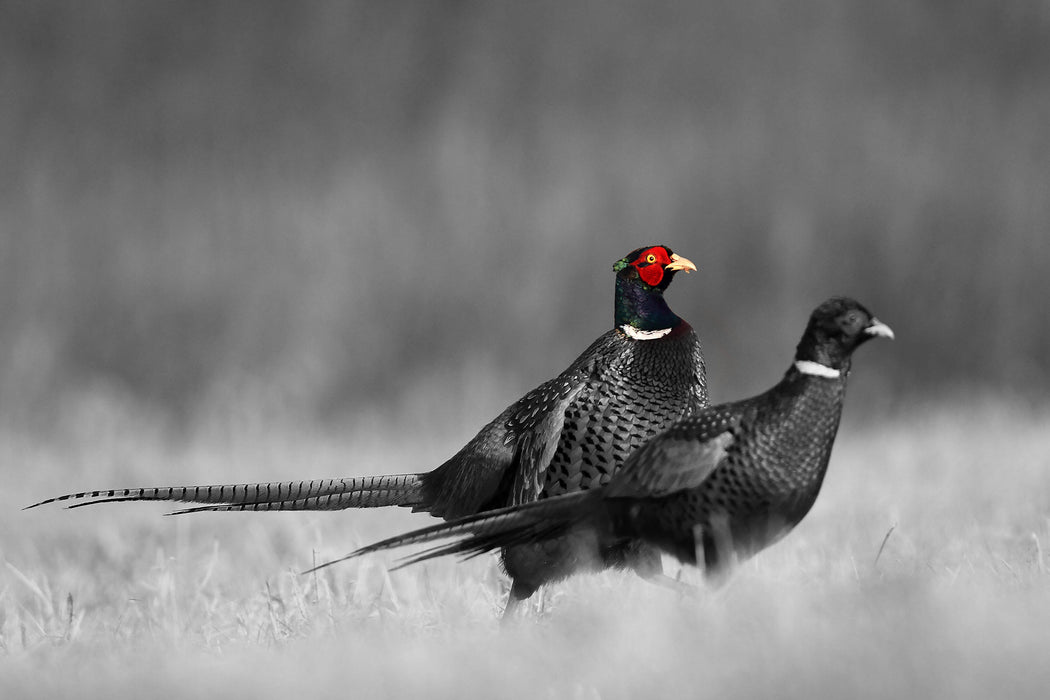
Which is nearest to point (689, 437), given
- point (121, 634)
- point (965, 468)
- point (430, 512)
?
point (430, 512)

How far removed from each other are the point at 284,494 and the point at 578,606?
3.38 ft

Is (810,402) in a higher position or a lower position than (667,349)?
lower

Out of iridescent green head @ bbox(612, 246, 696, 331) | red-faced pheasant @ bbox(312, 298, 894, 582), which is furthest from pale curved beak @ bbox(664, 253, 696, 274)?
red-faced pheasant @ bbox(312, 298, 894, 582)

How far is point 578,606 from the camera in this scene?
2998 millimetres

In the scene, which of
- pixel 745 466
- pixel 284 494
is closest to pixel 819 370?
pixel 745 466

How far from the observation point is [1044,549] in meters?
3.19

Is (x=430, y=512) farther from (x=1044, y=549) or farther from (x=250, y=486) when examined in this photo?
(x=1044, y=549)

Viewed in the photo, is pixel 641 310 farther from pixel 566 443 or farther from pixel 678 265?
pixel 566 443

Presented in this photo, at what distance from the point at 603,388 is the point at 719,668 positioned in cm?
149

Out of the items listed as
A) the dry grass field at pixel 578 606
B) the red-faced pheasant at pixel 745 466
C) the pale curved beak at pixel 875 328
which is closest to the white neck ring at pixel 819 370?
the red-faced pheasant at pixel 745 466

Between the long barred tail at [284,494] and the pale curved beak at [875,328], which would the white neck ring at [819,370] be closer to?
the pale curved beak at [875,328]

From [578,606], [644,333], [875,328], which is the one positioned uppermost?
[644,333]

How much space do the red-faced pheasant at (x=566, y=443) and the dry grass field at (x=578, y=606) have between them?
0.23 metres

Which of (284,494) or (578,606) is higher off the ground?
(284,494)
